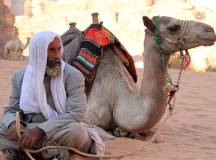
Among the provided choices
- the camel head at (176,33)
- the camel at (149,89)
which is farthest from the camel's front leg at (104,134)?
the camel head at (176,33)

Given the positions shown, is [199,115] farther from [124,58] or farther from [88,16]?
[88,16]

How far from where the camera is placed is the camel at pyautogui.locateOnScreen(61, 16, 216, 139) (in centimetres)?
446

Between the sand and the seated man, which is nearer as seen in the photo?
the seated man

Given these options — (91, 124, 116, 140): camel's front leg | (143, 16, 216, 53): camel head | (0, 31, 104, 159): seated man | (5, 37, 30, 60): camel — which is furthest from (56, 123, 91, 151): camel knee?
(5, 37, 30, 60): camel

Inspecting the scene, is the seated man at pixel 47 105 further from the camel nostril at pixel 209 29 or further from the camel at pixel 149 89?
the camel nostril at pixel 209 29

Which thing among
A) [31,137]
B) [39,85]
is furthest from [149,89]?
[31,137]

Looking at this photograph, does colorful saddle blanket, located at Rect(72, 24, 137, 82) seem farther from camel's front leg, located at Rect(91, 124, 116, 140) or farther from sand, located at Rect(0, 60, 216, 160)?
sand, located at Rect(0, 60, 216, 160)

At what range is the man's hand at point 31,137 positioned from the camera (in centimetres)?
353

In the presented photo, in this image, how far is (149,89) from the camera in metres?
4.53

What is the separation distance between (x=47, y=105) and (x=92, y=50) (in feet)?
5.86

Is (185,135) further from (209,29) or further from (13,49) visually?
(13,49)

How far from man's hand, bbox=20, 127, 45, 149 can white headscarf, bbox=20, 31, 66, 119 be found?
0.75ft

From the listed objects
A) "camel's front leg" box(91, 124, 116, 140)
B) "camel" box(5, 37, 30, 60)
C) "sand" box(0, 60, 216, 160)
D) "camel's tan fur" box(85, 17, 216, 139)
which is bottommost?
"camel" box(5, 37, 30, 60)

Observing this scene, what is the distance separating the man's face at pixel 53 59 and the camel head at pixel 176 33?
40.8 inches
